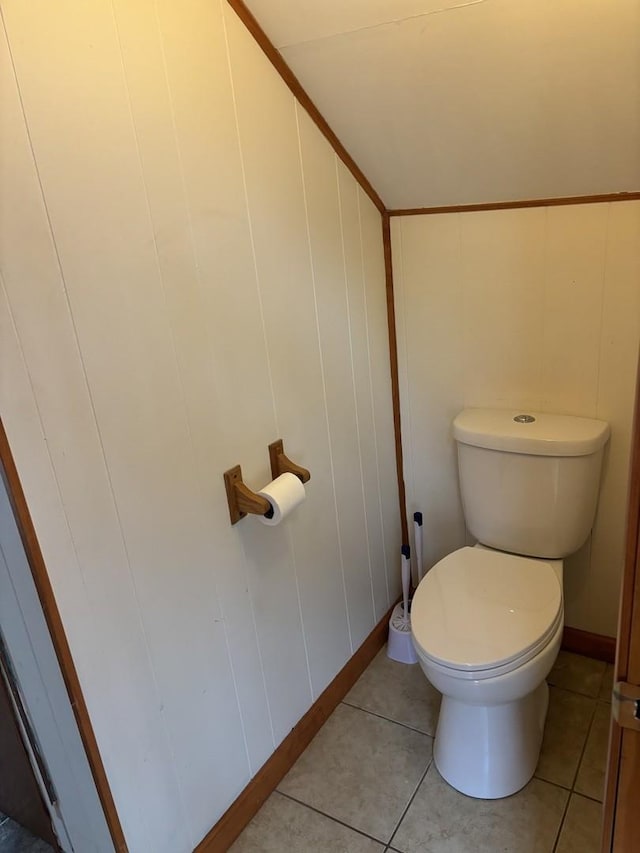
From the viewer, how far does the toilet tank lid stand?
5.57 ft

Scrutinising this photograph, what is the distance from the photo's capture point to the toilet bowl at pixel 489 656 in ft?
4.84

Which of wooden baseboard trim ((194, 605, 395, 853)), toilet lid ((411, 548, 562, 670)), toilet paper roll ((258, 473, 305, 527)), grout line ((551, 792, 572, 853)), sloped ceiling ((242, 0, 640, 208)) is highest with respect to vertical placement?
sloped ceiling ((242, 0, 640, 208))

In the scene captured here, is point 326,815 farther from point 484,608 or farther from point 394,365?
point 394,365

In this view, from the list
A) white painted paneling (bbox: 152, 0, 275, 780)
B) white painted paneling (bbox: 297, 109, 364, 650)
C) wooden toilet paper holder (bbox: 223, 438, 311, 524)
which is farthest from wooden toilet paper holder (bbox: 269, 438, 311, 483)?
white painted paneling (bbox: 297, 109, 364, 650)

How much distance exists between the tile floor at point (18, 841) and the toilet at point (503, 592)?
1056 millimetres

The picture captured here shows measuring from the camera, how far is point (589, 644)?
2.05 meters

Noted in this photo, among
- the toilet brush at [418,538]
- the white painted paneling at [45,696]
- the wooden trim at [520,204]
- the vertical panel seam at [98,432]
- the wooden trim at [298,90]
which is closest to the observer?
the vertical panel seam at [98,432]

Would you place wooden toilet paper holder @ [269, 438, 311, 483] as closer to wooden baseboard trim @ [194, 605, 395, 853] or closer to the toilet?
the toilet

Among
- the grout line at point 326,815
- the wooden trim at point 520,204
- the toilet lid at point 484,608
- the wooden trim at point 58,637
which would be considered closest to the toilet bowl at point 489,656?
the toilet lid at point 484,608

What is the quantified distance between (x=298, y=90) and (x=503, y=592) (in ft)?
4.39

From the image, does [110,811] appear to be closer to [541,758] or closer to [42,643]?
[42,643]

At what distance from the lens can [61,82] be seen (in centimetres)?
100

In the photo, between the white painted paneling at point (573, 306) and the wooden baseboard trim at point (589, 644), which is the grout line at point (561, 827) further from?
the white painted paneling at point (573, 306)

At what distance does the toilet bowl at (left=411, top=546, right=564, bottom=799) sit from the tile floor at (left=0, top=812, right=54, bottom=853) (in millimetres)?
1057
